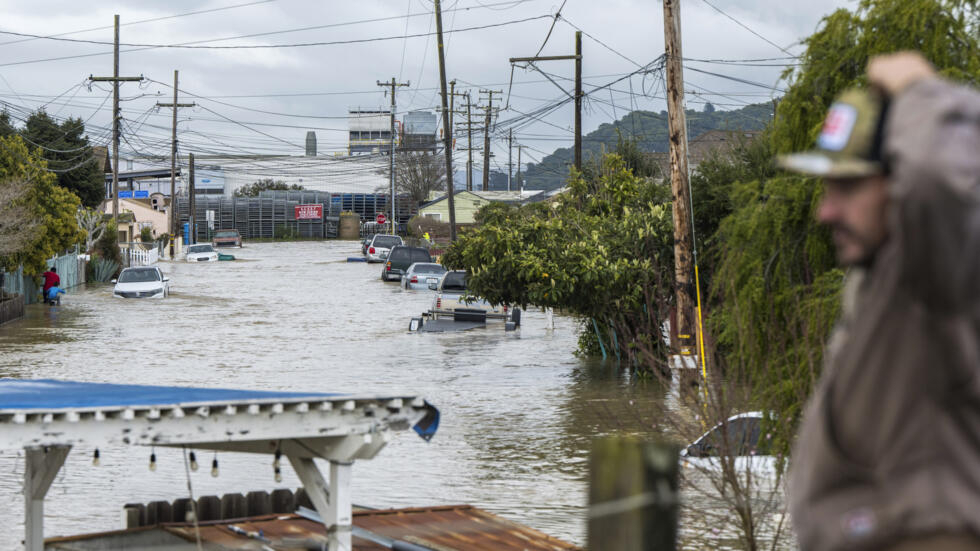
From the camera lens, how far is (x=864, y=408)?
2.00m

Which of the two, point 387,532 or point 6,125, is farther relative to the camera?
point 6,125

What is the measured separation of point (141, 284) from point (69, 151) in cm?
1443

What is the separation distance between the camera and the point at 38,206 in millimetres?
40625

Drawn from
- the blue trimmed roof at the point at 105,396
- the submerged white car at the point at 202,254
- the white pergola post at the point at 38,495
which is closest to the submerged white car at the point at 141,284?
the submerged white car at the point at 202,254

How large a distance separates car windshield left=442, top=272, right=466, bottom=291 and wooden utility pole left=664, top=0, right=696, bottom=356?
837 inches

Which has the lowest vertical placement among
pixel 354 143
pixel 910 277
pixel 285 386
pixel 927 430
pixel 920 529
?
pixel 285 386

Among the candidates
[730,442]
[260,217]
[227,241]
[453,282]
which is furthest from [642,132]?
[260,217]

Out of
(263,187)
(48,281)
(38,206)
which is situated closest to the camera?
(38,206)

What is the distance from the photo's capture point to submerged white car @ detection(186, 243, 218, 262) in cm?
7575

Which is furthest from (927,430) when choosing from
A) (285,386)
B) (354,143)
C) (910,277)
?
(354,143)

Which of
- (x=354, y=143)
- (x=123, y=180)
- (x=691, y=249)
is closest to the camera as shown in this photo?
(x=691, y=249)

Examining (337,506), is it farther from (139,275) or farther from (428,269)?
(428,269)

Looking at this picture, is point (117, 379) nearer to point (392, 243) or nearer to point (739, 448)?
point (739, 448)

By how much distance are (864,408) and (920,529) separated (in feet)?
0.69
